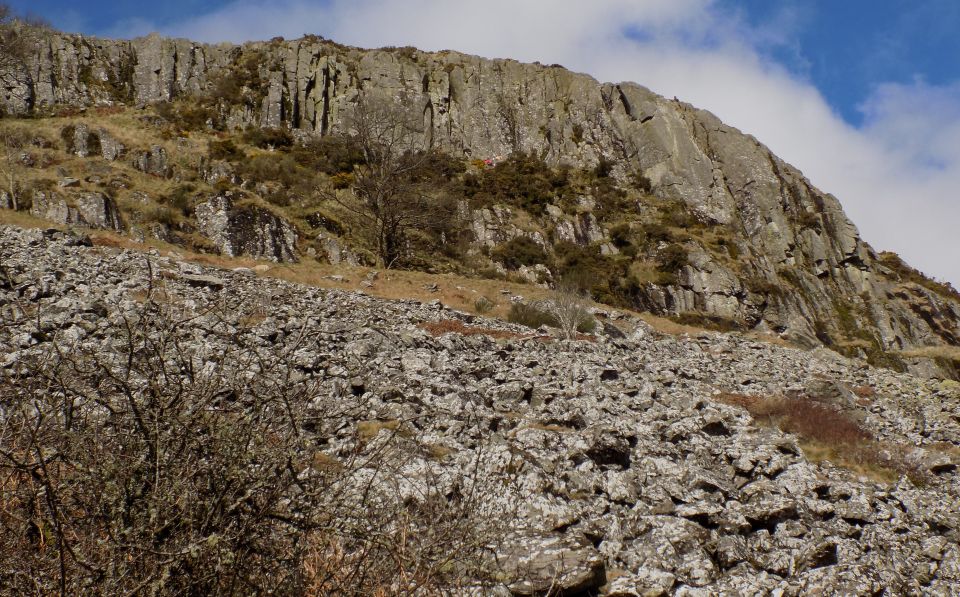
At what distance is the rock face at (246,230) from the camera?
3247 cm

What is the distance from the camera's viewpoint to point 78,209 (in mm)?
30438

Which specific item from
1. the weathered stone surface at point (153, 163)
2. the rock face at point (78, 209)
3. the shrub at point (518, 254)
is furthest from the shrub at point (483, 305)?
the weathered stone surface at point (153, 163)

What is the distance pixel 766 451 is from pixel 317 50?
60481 millimetres

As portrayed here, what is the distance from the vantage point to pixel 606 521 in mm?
6102

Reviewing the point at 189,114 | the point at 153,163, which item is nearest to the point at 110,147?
the point at 153,163

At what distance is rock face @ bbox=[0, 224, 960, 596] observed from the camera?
Result: 5082 millimetres

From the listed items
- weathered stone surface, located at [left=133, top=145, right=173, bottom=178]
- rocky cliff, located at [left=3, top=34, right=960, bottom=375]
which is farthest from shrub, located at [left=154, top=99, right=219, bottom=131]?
weathered stone surface, located at [left=133, top=145, right=173, bottom=178]

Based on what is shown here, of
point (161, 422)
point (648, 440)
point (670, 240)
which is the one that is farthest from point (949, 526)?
point (670, 240)

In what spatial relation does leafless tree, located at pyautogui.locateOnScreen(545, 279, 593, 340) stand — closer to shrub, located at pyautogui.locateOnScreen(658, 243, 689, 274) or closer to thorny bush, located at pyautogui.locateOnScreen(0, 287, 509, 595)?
thorny bush, located at pyautogui.locateOnScreen(0, 287, 509, 595)

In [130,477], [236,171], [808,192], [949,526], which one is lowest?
[949,526]

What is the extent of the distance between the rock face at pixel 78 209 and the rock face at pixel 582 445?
635 inches

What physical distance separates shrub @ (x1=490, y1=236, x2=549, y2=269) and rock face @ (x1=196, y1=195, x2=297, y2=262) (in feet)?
49.3

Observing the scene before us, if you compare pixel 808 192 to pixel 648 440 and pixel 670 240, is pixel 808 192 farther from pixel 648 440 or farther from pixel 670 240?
pixel 648 440

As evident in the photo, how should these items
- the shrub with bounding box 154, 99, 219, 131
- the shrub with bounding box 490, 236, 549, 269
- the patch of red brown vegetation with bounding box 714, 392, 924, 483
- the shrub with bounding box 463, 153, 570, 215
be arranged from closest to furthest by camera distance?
the patch of red brown vegetation with bounding box 714, 392, 924, 483 → the shrub with bounding box 490, 236, 549, 269 → the shrub with bounding box 154, 99, 219, 131 → the shrub with bounding box 463, 153, 570, 215
